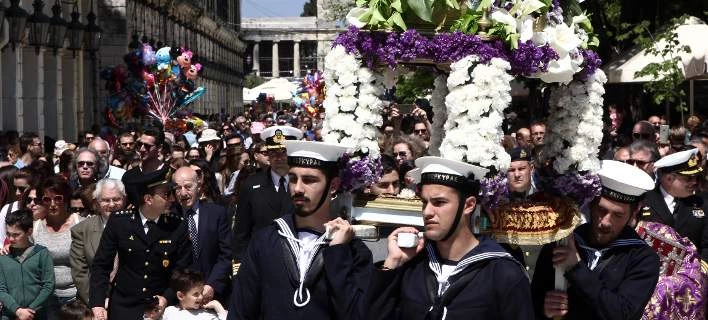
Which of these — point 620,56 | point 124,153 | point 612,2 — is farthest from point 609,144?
point 612,2

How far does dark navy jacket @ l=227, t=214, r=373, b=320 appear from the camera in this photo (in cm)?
649

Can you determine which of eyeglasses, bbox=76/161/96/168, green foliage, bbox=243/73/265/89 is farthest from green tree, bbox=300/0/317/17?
eyeglasses, bbox=76/161/96/168

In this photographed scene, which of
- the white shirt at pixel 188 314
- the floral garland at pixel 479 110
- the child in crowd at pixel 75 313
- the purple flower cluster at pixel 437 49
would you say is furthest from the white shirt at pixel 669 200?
the child in crowd at pixel 75 313

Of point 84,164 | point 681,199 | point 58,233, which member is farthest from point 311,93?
point 681,199

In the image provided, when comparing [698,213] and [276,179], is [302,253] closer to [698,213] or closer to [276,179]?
[276,179]

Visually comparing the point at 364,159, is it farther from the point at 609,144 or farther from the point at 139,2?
the point at 139,2

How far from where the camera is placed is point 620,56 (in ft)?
70.5

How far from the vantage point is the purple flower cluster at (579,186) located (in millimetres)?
7199

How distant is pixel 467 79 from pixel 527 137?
31.9 ft

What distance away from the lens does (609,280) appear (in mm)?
6555

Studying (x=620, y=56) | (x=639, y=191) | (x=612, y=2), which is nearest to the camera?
(x=639, y=191)

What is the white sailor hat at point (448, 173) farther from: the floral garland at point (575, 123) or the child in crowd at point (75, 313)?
the child in crowd at point (75, 313)

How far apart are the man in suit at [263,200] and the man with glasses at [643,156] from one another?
117 inches

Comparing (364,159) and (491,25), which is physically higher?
(491,25)
